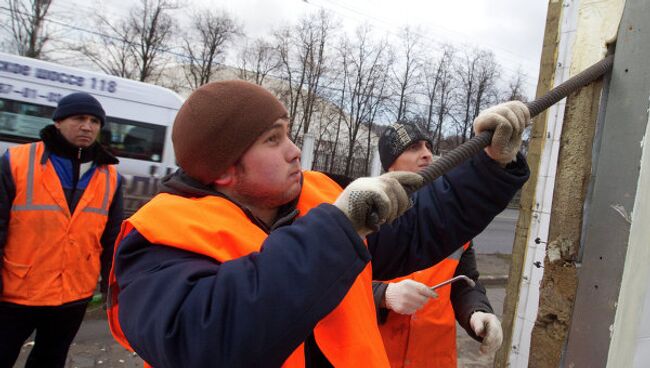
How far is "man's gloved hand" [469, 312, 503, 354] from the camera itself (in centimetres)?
172

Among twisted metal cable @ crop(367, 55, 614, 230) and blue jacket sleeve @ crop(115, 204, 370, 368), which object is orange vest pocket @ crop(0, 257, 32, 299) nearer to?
blue jacket sleeve @ crop(115, 204, 370, 368)

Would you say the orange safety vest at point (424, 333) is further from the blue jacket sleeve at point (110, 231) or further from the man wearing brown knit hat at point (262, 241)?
the blue jacket sleeve at point (110, 231)

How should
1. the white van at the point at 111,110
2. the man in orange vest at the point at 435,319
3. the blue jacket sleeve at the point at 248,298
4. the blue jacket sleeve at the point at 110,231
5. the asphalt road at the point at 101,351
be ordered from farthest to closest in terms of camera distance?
1. the white van at the point at 111,110
2. the asphalt road at the point at 101,351
3. the blue jacket sleeve at the point at 110,231
4. the man in orange vest at the point at 435,319
5. the blue jacket sleeve at the point at 248,298

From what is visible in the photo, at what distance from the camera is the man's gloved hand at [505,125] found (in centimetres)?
121

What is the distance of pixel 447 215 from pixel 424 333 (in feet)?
2.85

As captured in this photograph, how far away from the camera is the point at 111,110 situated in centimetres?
761

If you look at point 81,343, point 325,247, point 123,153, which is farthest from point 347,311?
point 123,153

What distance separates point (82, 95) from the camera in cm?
294

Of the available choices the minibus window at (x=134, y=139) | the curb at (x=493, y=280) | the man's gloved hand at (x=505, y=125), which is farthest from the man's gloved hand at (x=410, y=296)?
the minibus window at (x=134, y=139)

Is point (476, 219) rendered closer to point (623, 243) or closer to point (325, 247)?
point (623, 243)

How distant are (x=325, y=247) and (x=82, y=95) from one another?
2712 mm

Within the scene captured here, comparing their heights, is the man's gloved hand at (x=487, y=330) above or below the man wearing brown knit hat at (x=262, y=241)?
below

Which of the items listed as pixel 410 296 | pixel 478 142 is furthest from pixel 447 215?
pixel 410 296

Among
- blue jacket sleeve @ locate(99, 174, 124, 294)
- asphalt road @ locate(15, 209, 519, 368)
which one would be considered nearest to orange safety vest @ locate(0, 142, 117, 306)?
blue jacket sleeve @ locate(99, 174, 124, 294)
